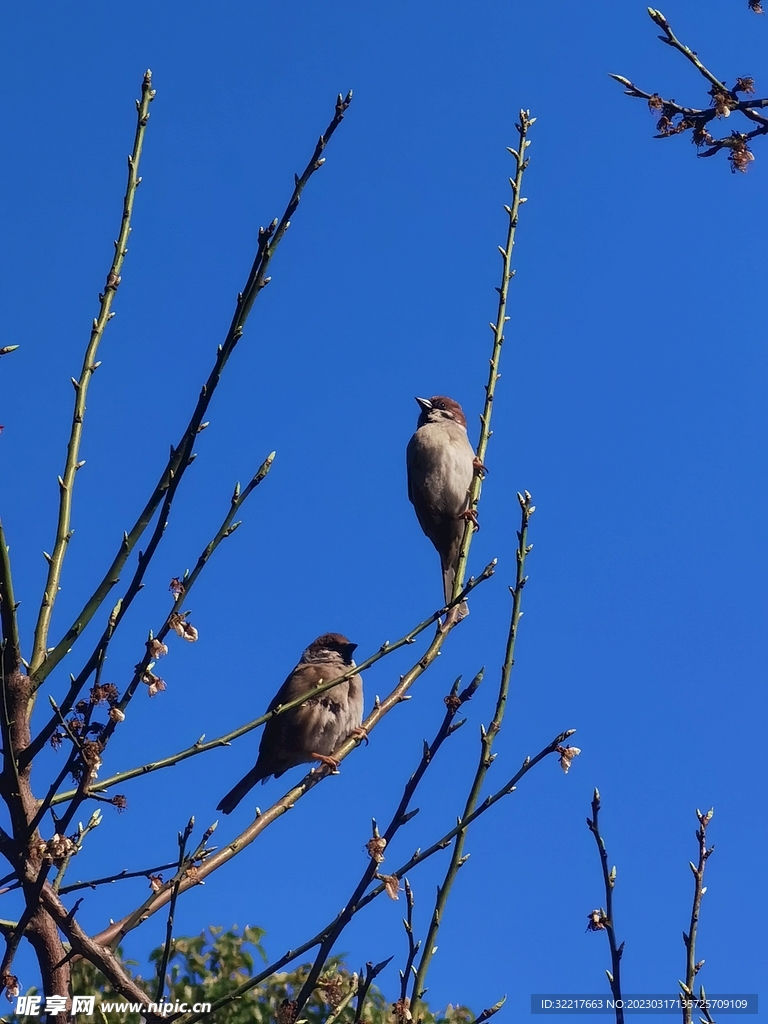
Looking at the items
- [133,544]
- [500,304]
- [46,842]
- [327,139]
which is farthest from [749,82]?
[46,842]

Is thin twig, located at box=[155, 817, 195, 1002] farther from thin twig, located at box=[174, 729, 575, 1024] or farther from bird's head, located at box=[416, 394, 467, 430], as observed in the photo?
bird's head, located at box=[416, 394, 467, 430]

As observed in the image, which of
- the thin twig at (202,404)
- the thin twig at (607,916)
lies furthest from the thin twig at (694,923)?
the thin twig at (202,404)

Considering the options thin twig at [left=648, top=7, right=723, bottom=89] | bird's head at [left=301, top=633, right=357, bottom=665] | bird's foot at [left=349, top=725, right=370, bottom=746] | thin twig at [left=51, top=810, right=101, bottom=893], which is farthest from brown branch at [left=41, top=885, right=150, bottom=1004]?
bird's head at [left=301, top=633, right=357, bottom=665]

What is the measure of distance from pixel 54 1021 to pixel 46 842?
0.33 m

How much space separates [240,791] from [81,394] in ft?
13.3

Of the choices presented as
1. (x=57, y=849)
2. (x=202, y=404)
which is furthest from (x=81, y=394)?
(x=57, y=849)

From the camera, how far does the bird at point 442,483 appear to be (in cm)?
704

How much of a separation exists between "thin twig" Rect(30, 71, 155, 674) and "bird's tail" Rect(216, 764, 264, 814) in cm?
374

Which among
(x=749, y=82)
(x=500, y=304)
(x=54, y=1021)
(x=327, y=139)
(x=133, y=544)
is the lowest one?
(x=54, y=1021)

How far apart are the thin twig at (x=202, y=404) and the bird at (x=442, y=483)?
4693 mm

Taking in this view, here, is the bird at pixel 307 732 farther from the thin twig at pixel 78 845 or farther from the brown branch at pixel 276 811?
the thin twig at pixel 78 845

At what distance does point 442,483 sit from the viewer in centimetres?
709

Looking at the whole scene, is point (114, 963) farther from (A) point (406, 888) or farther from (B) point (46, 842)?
(A) point (406, 888)

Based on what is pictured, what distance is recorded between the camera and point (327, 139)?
2.16 m
